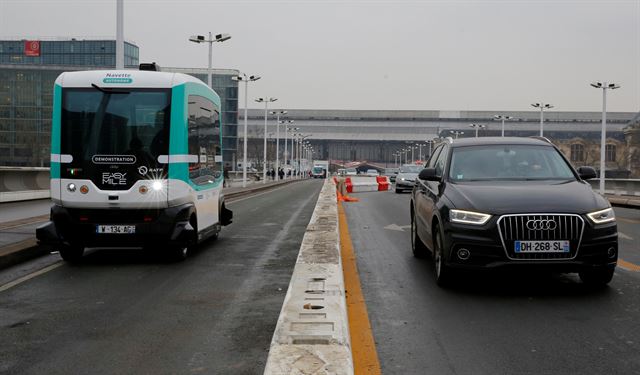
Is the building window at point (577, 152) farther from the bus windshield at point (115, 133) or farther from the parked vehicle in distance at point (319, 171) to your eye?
the bus windshield at point (115, 133)

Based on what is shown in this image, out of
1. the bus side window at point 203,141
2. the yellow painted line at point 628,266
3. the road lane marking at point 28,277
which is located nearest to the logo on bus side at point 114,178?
the bus side window at point 203,141

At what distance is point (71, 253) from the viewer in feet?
30.0

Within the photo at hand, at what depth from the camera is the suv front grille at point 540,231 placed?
6.29 meters

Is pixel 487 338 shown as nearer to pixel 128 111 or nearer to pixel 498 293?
pixel 498 293

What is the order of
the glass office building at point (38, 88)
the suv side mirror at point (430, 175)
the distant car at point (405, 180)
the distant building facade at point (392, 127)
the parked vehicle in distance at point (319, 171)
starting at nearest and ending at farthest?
the suv side mirror at point (430, 175) → the distant car at point (405, 180) → the glass office building at point (38, 88) → the parked vehicle in distance at point (319, 171) → the distant building facade at point (392, 127)

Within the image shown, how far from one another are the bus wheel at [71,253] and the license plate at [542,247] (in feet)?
20.0

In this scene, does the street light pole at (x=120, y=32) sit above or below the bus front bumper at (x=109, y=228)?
above

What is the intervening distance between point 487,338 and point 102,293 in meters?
4.17

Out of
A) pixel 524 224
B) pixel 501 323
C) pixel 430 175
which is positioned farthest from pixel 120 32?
pixel 501 323

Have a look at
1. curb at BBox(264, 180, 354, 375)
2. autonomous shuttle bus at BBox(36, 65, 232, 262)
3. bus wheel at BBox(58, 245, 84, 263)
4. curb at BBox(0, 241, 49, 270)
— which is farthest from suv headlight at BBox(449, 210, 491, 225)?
curb at BBox(0, 241, 49, 270)

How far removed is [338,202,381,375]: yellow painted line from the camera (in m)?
4.38

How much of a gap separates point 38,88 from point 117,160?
8973cm

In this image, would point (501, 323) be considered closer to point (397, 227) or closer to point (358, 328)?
point (358, 328)

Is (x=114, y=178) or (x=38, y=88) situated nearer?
(x=114, y=178)
